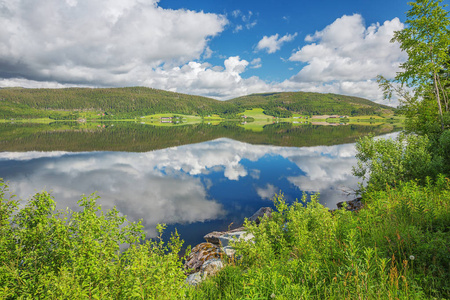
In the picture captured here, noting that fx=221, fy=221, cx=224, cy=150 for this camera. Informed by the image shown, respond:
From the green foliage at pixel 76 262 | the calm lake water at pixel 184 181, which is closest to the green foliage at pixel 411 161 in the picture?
the calm lake water at pixel 184 181

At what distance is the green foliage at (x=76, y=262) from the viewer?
514 centimetres

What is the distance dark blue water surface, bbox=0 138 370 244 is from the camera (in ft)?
89.1

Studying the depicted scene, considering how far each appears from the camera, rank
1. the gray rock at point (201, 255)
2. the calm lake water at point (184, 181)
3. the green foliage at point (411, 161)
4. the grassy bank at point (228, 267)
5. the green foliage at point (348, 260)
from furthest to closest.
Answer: the calm lake water at point (184, 181)
the green foliage at point (411, 161)
the gray rock at point (201, 255)
the grassy bank at point (228, 267)
the green foliage at point (348, 260)

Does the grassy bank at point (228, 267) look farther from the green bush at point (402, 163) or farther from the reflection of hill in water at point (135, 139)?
the reflection of hill in water at point (135, 139)

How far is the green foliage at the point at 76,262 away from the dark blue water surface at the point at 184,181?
1490cm

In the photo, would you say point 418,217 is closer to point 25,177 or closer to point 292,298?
point 292,298

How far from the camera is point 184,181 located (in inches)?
1601

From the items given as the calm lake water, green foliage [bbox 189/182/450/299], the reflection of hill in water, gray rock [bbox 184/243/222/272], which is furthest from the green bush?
the reflection of hill in water

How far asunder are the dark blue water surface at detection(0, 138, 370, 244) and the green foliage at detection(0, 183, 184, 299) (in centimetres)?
1490

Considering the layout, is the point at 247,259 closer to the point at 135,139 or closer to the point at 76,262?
the point at 76,262

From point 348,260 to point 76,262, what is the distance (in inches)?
272

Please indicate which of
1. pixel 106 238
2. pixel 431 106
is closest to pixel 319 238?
pixel 106 238

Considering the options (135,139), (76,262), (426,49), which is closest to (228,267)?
(76,262)

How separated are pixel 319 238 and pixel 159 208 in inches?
937
